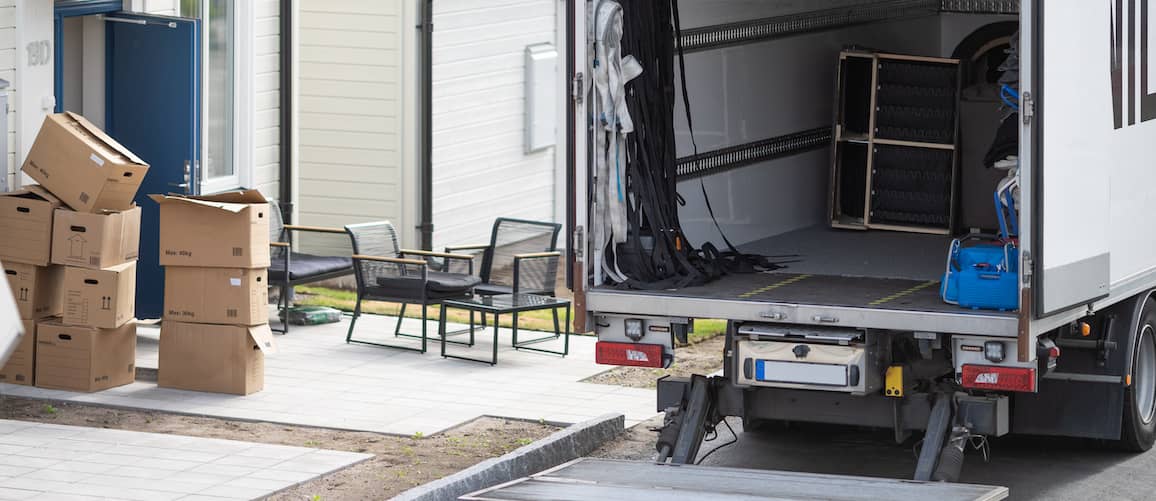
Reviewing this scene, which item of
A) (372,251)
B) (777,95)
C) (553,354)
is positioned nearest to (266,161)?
(372,251)

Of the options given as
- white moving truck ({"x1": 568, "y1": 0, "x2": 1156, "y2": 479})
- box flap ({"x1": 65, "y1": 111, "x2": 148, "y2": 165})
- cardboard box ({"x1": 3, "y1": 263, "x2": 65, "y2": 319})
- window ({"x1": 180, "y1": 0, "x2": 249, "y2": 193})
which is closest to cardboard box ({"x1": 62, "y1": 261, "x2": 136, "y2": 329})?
cardboard box ({"x1": 3, "y1": 263, "x2": 65, "y2": 319})

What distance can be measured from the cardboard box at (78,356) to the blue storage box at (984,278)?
16.1 feet

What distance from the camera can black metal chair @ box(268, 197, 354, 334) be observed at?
12.1 metres

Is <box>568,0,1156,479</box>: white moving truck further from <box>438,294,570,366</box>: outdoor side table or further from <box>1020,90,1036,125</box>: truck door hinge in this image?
<box>438,294,570,366</box>: outdoor side table

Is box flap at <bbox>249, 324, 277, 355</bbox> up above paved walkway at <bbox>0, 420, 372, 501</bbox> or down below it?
above

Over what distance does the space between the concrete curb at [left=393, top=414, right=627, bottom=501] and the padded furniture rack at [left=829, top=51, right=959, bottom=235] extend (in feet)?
8.20

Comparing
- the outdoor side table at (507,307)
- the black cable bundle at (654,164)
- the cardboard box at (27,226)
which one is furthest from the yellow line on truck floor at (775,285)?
the cardboard box at (27,226)

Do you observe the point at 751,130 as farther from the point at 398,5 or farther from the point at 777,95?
the point at 398,5

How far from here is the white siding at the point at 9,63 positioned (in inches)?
413

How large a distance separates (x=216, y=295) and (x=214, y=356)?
0.38 meters

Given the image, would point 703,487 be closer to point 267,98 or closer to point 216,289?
point 216,289

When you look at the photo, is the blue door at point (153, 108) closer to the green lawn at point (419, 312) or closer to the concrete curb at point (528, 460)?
the green lawn at point (419, 312)

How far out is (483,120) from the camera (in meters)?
16.2

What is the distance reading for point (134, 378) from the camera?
1052cm
